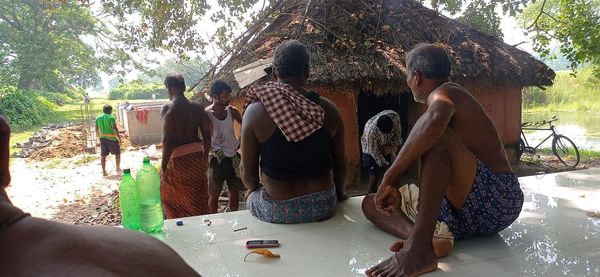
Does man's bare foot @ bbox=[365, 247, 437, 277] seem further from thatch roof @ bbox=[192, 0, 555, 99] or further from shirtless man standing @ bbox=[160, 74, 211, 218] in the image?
thatch roof @ bbox=[192, 0, 555, 99]

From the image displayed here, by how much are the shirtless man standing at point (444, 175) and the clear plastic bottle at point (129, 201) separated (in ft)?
5.16

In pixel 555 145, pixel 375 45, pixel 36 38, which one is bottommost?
pixel 555 145

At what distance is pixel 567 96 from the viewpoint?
24.9 metres

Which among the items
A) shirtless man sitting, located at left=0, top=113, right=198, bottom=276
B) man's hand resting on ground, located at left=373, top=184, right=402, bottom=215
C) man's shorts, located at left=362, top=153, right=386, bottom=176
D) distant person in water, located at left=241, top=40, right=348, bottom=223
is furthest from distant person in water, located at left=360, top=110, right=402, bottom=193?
shirtless man sitting, located at left=0, top=113, right=198, bottom=276

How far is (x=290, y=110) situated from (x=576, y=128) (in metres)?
20.4

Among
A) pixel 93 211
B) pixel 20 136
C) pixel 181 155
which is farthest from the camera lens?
pixel 20 136

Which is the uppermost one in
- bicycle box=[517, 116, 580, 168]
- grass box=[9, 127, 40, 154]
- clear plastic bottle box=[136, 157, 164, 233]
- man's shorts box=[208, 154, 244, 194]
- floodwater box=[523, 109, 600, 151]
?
clear plastic bottle box=[136, 157, 164, 233]

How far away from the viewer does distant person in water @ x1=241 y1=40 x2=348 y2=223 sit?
8.76 ft

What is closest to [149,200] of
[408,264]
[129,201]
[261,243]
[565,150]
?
[129,201]

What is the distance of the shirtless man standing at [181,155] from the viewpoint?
169 inches

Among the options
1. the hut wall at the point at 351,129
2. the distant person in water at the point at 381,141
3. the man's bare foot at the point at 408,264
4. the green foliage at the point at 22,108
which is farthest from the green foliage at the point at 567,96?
the green foliage at the point at 22,108

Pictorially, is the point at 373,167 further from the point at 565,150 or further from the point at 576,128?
the point at 576,128

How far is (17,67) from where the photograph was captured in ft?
73.2

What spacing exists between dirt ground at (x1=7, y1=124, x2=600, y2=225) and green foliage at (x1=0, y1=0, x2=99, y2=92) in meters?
11.1
